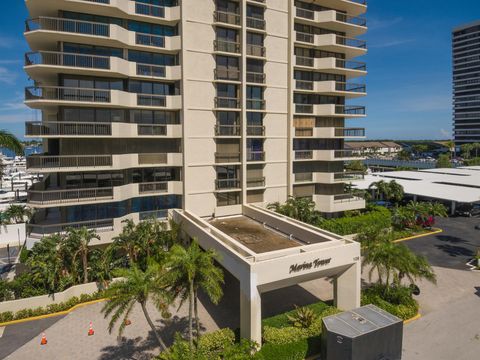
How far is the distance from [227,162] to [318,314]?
18.5m

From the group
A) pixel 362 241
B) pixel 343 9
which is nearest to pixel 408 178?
pixel 343 9

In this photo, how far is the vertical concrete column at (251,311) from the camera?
1928 cm

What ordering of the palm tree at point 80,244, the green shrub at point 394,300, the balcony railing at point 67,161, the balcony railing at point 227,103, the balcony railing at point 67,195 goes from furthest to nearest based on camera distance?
1. the balcony railing at point 227,103
2. the balcony railing at point 67,161
3. the balcony railing at point 67,195
4. the palm tree at point 80,244
5. the green shrub at point 394,300

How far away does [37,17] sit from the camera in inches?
1165

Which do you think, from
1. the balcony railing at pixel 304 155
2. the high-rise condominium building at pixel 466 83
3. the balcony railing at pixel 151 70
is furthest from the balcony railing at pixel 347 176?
the high-rise condominium building at pixel 466 83

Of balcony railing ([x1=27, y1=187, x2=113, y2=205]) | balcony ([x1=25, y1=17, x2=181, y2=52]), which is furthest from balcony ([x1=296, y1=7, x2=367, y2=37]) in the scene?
balcony railing ([x1=27, y1=187, x2=113, y2=205])

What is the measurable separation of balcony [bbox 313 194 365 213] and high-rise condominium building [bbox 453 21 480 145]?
17217 centimetres

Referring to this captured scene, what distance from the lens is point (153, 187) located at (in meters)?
33.7

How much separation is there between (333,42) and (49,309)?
39.5 meters

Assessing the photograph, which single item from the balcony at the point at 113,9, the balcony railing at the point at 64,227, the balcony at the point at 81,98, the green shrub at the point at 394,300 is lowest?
the green shrub at the point at 394,300

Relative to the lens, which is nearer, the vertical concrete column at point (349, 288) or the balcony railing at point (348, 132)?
the vertical concrete column at point (349, 288)

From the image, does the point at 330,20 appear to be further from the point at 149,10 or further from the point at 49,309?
the point at 49,309

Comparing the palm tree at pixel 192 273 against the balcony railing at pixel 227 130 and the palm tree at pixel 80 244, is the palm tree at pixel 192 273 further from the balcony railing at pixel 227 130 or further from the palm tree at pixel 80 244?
the balcony railing at pixel 227 130

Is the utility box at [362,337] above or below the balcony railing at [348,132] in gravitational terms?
below
